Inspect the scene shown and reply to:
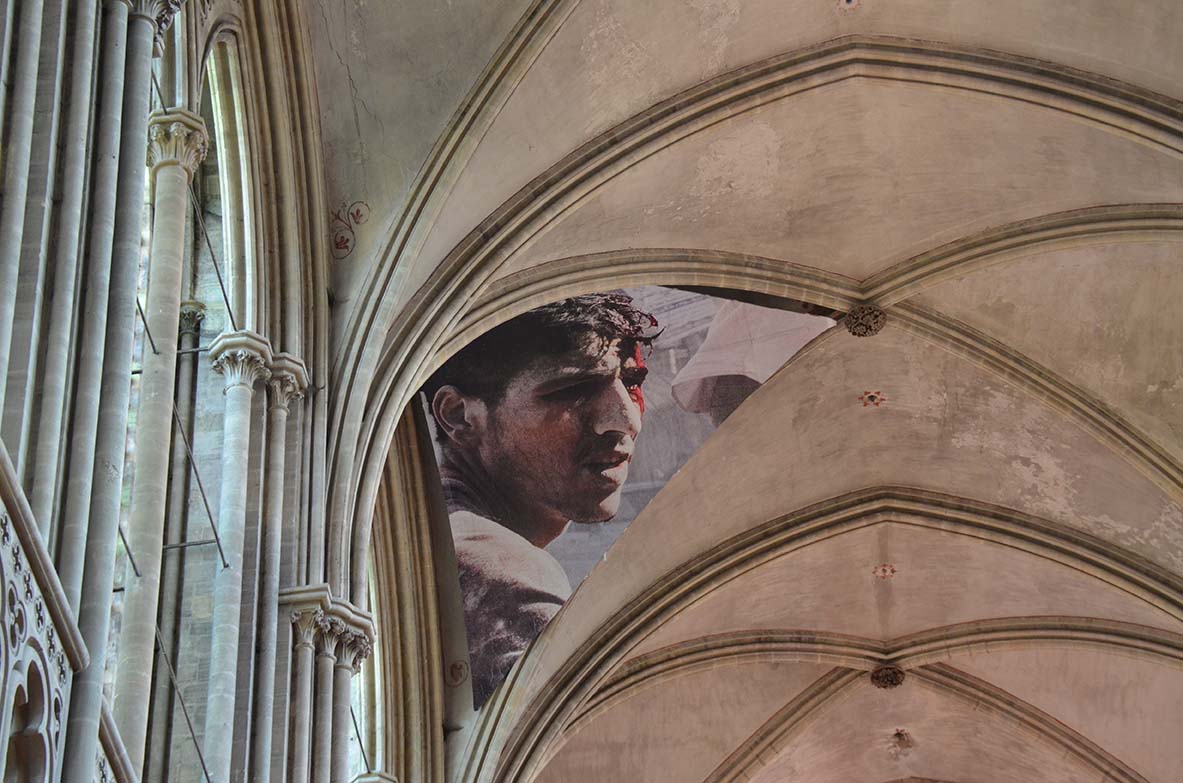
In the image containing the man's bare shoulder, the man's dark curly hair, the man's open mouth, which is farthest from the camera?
the man's open mouth

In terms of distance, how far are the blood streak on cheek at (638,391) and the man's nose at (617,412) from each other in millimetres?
18

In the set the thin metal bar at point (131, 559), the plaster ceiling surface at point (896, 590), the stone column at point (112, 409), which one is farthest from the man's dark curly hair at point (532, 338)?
the stone column at point (112, 409)

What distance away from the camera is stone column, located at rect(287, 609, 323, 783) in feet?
40.0

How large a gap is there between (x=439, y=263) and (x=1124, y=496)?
7155mm

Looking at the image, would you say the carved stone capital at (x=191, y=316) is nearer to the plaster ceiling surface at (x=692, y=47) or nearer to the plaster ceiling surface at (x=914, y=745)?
the plaster ceiling surface at (x=692, y=47)

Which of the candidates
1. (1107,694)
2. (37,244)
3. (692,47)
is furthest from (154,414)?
(1107,694)

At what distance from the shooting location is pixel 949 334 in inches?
712

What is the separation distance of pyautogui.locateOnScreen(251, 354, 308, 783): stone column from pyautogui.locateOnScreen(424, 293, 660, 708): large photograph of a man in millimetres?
3508

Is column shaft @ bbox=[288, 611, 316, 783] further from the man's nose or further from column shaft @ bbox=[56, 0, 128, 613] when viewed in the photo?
the man's nose

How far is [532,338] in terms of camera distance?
16.8m

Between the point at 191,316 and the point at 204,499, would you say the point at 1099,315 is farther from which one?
the point at 204,499

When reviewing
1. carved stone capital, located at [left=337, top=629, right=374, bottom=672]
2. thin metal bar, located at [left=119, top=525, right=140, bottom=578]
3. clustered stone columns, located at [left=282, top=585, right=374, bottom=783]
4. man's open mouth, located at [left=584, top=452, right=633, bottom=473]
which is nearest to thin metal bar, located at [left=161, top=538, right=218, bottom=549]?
clustered stone columns, located at [left=282, top=585, right=374, bottom=783]

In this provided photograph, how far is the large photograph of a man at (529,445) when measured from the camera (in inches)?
664

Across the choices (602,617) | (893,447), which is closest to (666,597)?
(602,617)
